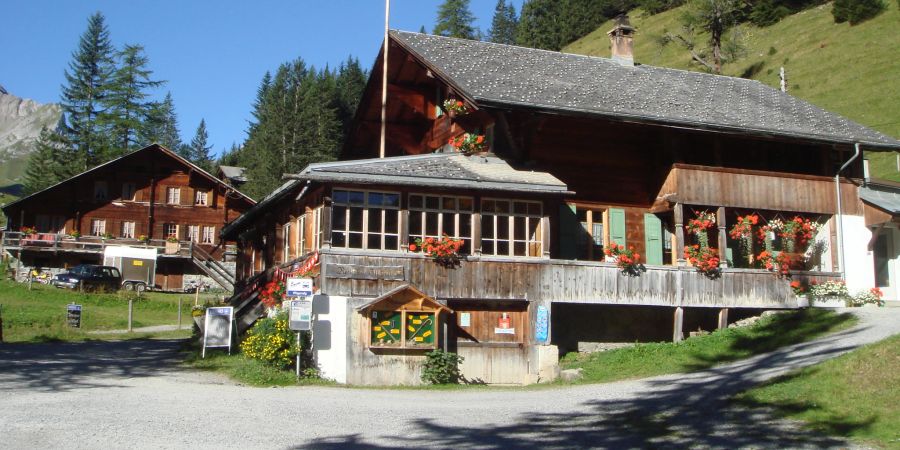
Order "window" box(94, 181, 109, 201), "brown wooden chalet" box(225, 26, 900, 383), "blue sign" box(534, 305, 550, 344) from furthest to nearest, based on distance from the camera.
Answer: "window" box(94, 181, 109, 201) → "blue sign" box(534, 305, 550, 344) → "brown wooden chalet" box(225, 26, 900, 383)

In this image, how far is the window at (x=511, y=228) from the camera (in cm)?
2245

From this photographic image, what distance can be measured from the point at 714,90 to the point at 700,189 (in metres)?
5.48

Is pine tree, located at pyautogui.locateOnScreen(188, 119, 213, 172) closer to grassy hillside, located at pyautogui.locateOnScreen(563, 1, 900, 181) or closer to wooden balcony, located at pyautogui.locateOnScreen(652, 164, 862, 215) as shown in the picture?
grassy hillside, located at pyautogui.locateOnScreen(563, 1, 900, 181)

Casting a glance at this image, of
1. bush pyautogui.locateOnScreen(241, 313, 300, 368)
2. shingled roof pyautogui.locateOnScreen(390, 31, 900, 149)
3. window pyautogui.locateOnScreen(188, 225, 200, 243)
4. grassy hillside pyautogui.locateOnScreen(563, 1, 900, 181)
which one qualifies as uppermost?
grassy hillside pyautogui.locateOnScreen(563, 1, 900, 181)

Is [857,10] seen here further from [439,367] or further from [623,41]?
[439,367]

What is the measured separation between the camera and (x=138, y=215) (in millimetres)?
56812

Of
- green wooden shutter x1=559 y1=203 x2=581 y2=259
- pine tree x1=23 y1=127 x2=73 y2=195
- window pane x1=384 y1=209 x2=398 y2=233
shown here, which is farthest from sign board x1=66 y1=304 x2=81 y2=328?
pine tree x1=23 y1=127 x2=73 y2=195

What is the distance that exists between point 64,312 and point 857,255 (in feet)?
95.3

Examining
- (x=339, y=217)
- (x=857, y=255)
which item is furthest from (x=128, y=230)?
(x=857, y=255)

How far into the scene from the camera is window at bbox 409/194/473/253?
71.7 feet

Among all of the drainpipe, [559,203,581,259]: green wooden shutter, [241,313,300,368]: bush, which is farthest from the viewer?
the drainpipe

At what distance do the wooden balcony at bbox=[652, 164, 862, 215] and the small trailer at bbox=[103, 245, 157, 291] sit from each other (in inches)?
1365

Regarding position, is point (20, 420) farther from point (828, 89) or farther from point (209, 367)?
point (828, 89)

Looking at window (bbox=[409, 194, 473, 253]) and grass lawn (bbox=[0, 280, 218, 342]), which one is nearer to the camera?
window (bbox=[409, 194, 473, 253])
